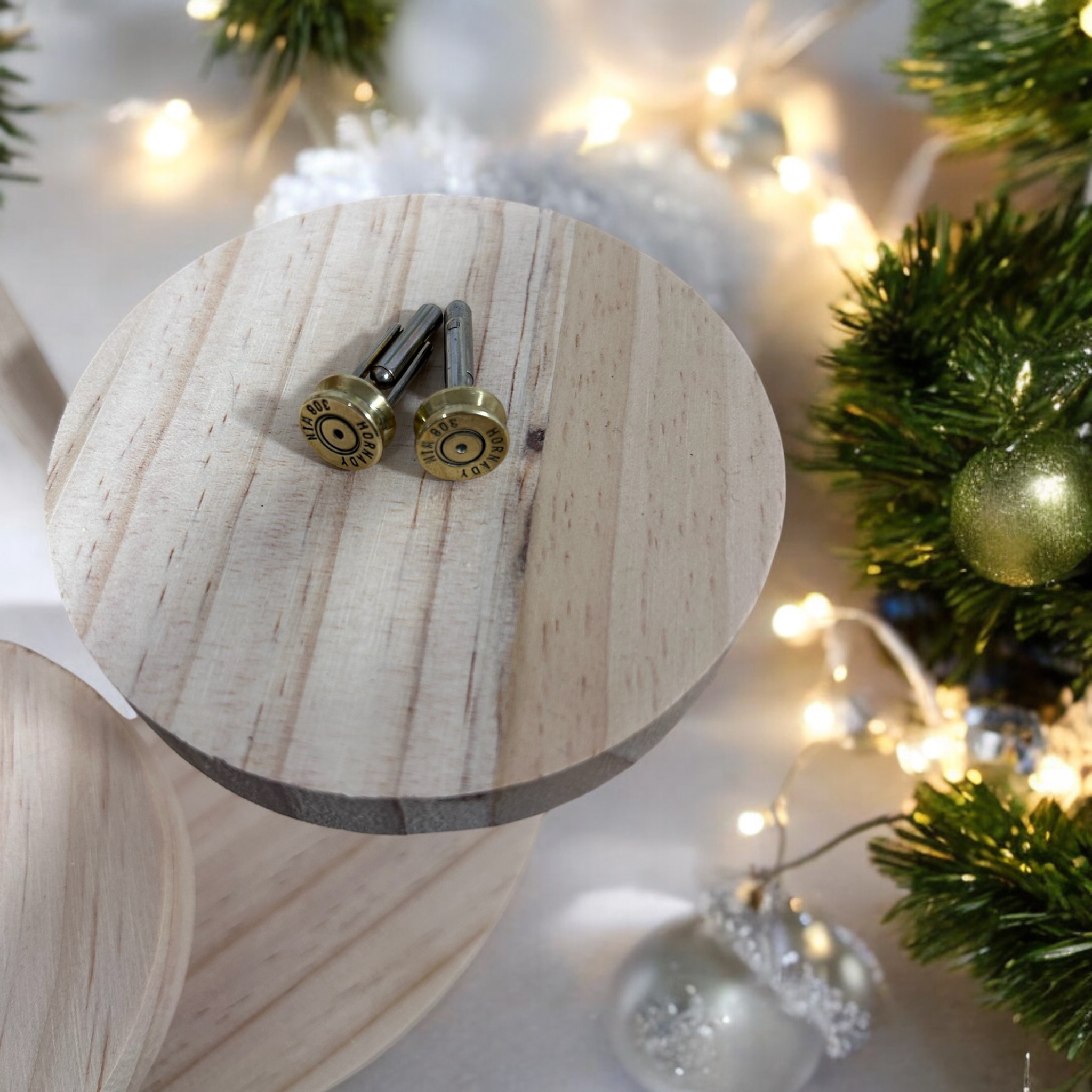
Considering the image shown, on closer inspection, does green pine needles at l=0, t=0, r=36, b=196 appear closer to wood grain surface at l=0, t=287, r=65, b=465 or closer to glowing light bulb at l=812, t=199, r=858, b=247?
wood grain surface at l=0, t=287, r=65, b=465

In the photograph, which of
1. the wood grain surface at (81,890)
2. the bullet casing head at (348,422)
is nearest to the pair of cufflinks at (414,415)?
the bullet casing head at (348,422)

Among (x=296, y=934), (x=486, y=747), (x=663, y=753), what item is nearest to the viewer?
(x=486, y=747)

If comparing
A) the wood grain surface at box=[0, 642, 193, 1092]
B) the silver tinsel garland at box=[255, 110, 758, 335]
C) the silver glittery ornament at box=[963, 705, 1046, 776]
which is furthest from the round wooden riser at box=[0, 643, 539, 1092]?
the silver tinsel garland at box=[255, 110, 758, 335]

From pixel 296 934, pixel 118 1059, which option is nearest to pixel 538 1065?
pixel 296 934

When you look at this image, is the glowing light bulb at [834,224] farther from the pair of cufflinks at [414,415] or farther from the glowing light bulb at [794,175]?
the pair of cufflinks at [414,415]

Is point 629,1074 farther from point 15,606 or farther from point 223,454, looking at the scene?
point 15,606
